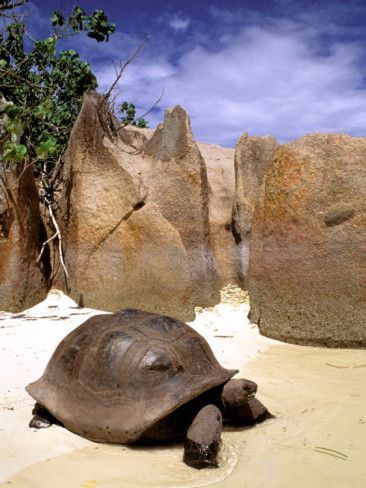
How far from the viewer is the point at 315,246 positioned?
556cm

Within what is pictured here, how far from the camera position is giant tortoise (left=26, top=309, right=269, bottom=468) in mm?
2713

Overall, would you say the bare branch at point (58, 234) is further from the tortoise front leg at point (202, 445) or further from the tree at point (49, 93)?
the tortoise front leg at point (202, 445)

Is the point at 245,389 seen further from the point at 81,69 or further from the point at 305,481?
the point at 81,69

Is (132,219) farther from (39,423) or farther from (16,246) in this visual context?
(39,423)

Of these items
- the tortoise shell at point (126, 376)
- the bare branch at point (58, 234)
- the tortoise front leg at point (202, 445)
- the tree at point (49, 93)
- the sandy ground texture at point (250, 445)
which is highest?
the tree at point (49, 93)

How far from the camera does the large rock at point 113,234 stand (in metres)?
6.41

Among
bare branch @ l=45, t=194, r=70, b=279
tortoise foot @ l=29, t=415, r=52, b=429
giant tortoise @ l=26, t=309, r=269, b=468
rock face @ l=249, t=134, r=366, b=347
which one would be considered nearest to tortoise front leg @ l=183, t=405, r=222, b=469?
giant tortoise @ l=26, t=309, r=269, b=468

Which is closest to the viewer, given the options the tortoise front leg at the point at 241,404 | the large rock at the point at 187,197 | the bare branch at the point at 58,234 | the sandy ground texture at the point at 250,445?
the sandy ground texture at the point at 250,445

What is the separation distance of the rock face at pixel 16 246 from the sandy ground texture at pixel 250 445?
68.6 inches

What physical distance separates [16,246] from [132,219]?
1502 millimetres

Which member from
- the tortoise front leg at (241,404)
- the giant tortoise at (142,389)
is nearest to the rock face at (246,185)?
the tortoise front leg at (241,404)

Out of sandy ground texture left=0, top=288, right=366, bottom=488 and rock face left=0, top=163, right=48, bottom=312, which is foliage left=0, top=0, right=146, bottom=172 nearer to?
rock face left=0, top=163, right=48, bottom=312

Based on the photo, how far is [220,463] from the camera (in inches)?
105

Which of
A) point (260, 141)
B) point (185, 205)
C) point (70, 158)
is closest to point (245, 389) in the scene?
point (185, 205)
